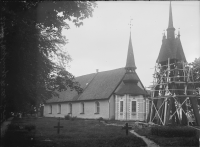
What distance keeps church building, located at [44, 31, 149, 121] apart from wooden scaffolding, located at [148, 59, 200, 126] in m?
7.30

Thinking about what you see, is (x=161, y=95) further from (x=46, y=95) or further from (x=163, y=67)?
(x=46, y=95)

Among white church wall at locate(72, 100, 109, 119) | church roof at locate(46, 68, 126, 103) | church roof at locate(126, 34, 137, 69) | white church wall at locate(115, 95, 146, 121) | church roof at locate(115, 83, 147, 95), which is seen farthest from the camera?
church roof at locate(46, 68, 126, 103)

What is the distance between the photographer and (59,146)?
38.5ft

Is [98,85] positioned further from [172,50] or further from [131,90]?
[172,50]

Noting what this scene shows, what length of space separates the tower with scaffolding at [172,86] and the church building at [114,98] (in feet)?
24.0

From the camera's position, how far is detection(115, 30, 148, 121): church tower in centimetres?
3350

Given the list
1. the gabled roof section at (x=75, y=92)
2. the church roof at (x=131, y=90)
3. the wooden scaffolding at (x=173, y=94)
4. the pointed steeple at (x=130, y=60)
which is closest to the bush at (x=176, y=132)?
the wooden scaffolding at (x=173, y=94)

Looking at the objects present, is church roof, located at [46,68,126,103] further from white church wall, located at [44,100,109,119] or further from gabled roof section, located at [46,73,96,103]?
white church wall, located at [44,100,109,119]

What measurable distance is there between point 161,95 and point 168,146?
13.1 m

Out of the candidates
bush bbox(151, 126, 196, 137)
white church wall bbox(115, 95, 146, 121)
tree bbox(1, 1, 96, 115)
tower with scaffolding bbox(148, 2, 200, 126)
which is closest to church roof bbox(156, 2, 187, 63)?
tower with scaffolding bbox(148, 2, 200, 126)

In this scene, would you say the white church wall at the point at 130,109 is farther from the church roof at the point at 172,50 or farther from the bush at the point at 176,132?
the bush at the point at 176,132

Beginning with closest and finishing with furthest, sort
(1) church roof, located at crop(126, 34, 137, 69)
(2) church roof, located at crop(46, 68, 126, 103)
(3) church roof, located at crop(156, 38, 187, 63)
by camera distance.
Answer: (3) church roof, located at crop(156, 38, 187, 63) → (1) church roof, located at crop(126, 34, 137, 69) → (2) church roof, located at crop(46, 68, 126, 103)

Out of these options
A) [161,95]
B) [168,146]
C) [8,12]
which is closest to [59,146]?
[168,146]

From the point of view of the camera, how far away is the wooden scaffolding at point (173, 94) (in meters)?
23.4
